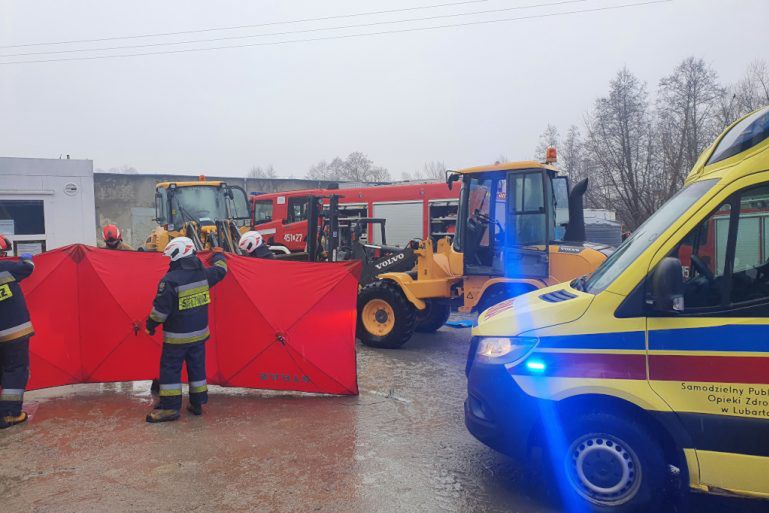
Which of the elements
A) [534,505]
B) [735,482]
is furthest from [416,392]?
[735,482]

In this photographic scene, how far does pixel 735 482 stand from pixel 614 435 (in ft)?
2.27

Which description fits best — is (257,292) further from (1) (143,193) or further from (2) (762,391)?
(1) (143,193)

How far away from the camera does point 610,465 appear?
11.5 feet

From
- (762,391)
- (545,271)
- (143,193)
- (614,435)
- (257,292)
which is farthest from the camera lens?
(143,193)

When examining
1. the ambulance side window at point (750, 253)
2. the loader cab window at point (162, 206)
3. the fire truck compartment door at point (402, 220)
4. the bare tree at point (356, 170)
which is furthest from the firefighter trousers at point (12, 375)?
the bare tree at point (356, 170)

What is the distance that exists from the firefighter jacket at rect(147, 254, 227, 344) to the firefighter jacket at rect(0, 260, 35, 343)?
1278mm

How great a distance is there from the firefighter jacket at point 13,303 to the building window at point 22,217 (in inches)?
321

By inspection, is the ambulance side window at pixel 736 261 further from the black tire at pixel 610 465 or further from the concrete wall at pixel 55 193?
the concrete wall at pixel 55 193

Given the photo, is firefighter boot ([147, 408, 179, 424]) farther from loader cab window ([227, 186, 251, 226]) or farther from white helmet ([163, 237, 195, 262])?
loader cab window ([227, 186, 251, 226])

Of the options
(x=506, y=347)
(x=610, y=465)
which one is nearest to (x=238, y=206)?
(x=506, y=347)

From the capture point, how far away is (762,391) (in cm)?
312

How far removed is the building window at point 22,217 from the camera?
39.6 ft

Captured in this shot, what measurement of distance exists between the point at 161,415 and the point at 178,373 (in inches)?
17.5

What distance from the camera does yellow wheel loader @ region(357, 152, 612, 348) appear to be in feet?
24.7
